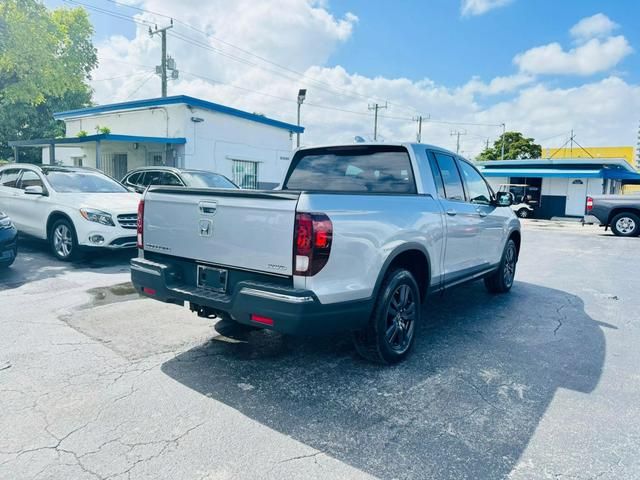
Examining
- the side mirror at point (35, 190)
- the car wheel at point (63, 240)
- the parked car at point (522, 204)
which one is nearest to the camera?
the car wheel at point (63, 240)

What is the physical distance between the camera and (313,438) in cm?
281

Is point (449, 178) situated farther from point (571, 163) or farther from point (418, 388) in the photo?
point (571, 163)

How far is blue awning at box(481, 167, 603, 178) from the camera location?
25031 mm

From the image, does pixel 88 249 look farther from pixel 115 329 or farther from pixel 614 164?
pixel 614 164

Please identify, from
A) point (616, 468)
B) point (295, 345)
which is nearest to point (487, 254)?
point (295, 345)

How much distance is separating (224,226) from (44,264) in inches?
217

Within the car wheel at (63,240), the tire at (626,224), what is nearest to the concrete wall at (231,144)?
the car wheel at (63,240)

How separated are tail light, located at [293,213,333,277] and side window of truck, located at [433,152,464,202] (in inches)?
74.9

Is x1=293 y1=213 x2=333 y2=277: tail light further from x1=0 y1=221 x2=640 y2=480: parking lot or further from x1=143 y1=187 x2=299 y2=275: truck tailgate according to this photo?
x1=0 y1=221 x2=640 y2=480: parking lot

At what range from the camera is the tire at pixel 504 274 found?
6455 mm

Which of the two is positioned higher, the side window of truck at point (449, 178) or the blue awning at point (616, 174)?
the blue awning at point (616, 174)

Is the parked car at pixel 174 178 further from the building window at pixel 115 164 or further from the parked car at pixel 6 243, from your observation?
the building window at pixel 115 164

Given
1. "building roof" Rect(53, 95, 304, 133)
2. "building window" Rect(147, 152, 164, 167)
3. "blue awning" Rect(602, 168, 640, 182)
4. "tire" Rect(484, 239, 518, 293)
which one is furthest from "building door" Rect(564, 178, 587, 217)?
"tire" Rect(484, 239, 518, 293)

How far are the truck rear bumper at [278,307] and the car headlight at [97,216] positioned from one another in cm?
438
